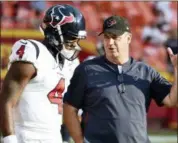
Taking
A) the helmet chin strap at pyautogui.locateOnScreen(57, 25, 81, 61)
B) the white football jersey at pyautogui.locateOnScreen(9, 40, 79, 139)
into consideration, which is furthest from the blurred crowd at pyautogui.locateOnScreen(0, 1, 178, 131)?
the white football jersey at pyautogui.locateOnScreen(9, 40, 79, 139)

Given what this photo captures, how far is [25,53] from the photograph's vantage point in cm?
361

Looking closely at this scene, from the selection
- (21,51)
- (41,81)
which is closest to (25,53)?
(21,51)

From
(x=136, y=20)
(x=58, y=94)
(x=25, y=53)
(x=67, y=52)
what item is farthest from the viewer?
(x=136, y=20)

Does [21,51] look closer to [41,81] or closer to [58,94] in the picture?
[41,81]

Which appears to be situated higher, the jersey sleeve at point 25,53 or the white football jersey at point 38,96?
the jersey sleeve at point 25,53

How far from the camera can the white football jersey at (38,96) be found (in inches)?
144

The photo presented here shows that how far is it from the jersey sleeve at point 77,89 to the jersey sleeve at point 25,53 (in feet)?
1.07

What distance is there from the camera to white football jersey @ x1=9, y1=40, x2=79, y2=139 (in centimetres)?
365

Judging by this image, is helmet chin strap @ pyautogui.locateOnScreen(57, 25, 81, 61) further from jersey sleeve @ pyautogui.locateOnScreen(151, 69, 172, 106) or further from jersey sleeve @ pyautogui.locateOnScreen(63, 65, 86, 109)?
jersey sleeve @ pyautogui.locateOnScreen(151, 69, 172, 106)

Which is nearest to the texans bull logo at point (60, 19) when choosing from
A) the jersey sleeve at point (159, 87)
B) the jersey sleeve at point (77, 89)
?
the jersey sleeve at point (77, 89)

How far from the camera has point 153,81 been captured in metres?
3.91

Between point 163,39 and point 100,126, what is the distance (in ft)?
27.8

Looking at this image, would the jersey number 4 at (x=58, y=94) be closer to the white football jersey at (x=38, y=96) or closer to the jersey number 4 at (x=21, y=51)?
the white football jersey at (x=38, y=96)

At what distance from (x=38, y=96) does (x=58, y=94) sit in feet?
0.58
